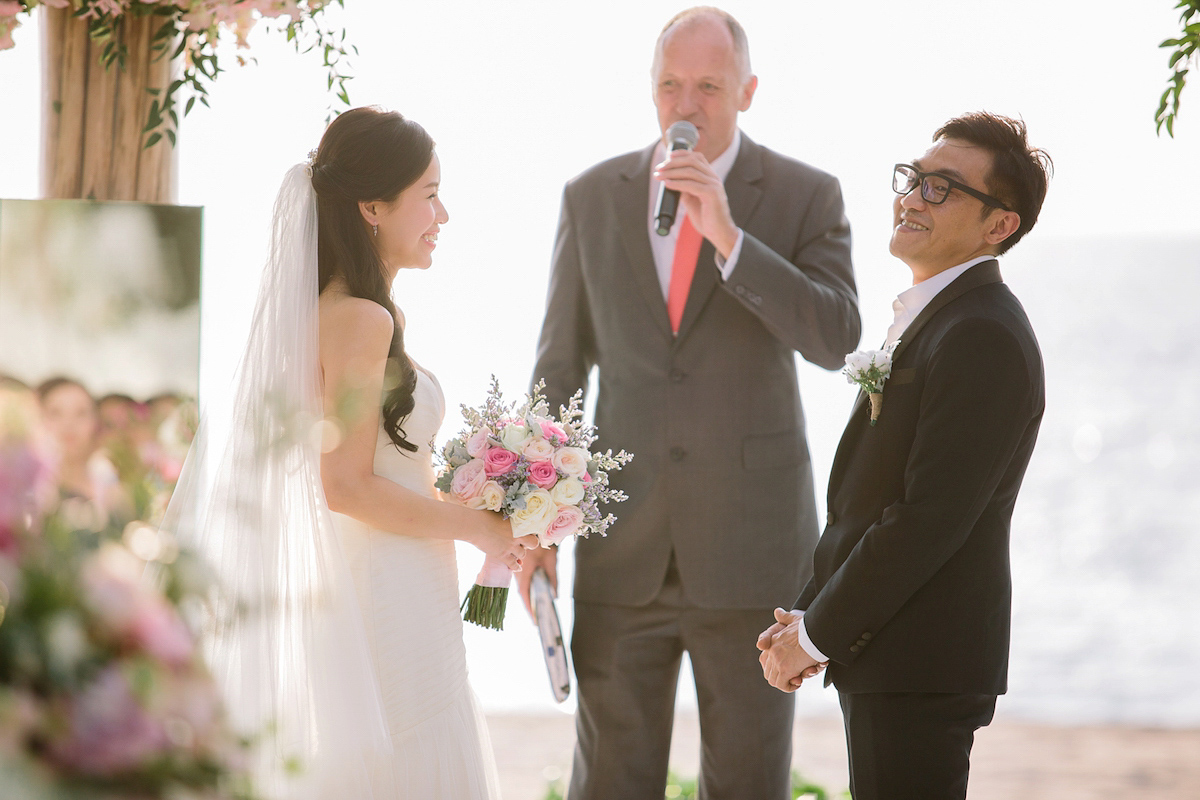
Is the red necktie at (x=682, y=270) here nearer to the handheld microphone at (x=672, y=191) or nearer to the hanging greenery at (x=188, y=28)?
the handheld microphone at (x=672, y=191)

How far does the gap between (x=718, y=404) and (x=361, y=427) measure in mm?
1005

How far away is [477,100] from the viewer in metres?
11.7

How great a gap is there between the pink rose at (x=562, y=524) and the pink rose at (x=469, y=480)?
0.18m

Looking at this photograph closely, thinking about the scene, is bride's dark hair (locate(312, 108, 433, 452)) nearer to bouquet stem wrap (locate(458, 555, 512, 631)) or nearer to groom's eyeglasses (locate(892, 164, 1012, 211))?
bouquet stem wrap (locate(458, 555, 512, 631))

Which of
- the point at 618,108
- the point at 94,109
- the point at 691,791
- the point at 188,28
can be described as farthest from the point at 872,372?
the point at 618,108

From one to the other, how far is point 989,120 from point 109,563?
1824 mm

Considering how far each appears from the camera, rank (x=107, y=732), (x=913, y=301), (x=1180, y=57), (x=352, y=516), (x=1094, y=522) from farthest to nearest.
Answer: (x=1094, y=522), (x=352, y=516), (x=913, y=301), (x=1180, y=57), (x=107, y=732)

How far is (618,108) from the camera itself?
1002 cm

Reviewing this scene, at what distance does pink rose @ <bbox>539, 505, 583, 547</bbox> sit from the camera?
233 centimetres

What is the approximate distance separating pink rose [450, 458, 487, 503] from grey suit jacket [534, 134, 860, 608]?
1.91 ft

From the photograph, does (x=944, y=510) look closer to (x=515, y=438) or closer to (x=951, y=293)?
(x=951, y=293)

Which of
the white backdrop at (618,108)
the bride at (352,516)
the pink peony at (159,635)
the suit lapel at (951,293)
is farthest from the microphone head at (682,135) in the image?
the white backdrop at (618,108)

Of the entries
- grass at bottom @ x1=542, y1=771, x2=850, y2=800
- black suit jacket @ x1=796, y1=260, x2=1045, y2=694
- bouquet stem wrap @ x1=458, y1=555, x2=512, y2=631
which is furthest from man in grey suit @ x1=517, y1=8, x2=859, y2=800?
grass at bottom @ x1=542, y1=771, x2=850, y2=800

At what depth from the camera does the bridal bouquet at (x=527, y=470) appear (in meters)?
2.30
